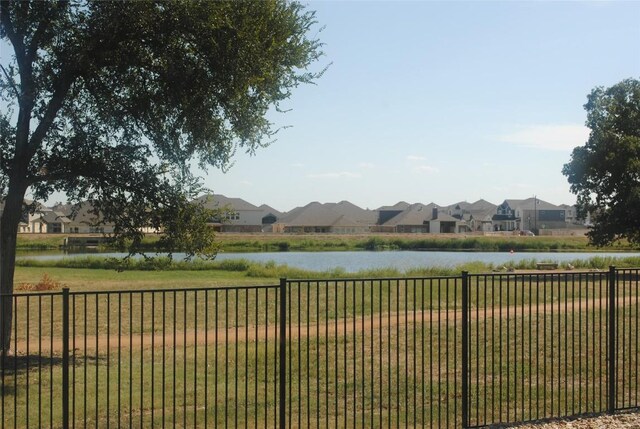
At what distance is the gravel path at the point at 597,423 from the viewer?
339 inches

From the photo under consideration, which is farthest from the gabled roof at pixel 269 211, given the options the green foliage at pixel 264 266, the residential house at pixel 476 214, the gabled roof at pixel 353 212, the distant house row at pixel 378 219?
the green foliage at pixel 264 266

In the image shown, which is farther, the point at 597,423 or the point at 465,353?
the point at 597,423

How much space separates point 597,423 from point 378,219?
11329 centimetres

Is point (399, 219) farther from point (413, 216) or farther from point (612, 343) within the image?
point (612, 343)

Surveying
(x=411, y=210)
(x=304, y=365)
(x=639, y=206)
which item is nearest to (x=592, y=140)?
(x=639, y=206)

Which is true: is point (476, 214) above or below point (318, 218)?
above

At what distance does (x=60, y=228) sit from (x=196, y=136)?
10507cm

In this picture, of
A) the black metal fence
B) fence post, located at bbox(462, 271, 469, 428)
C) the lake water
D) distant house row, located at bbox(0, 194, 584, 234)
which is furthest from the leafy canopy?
distant house row, located at bbox(0, 194, 584, 234)

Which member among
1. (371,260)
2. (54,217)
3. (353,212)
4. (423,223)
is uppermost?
(353,212)

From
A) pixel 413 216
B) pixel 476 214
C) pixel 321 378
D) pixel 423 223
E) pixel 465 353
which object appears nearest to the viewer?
pixel 465 353

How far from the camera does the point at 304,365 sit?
13.1 metres

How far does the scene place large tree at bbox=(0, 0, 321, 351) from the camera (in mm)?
13578

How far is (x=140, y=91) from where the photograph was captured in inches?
579

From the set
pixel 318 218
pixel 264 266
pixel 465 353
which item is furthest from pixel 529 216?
pixel 465 353
